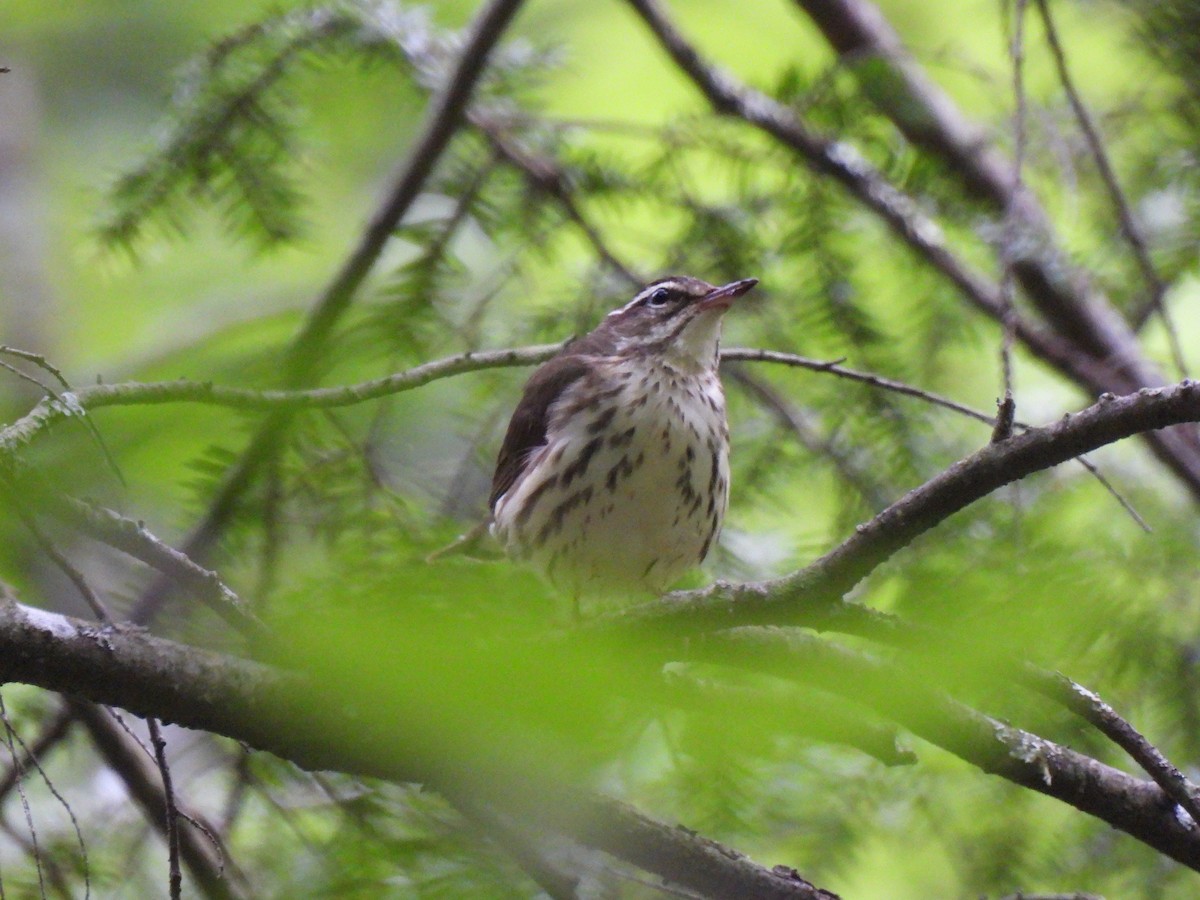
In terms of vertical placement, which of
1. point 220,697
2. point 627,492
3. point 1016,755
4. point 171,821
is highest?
point 627,492

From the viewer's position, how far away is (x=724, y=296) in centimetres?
376

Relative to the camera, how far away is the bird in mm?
3721

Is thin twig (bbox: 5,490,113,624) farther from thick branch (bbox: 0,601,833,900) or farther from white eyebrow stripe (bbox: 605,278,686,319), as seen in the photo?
white eyebrow stripe (bbox: 605,278,686,319)

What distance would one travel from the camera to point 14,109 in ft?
19.9

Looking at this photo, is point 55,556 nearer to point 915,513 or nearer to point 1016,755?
point 915,513

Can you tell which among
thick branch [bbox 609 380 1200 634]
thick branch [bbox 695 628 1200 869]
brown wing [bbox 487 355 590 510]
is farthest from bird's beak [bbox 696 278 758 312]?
thick branch [bbox 609 380 1200 634]

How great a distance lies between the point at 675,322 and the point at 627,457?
0.53m

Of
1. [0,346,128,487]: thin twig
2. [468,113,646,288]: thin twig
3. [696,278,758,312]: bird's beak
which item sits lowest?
[0,346,128,487]: thin twig

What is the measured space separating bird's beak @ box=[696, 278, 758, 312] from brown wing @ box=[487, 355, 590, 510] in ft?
1.38

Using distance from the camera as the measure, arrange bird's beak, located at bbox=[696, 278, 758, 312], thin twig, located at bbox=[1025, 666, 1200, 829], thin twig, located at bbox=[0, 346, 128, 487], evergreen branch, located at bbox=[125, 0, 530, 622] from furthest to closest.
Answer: bird's beak, located at bbox=[696, 278, 758, 312] → evergreen branch, located at bbox=[125, 0, 530, 622] → thin twig, located at bbox=[1025, 666, 1200, 829] → thin twig, located at bbox=[0, 346, 128, 487]

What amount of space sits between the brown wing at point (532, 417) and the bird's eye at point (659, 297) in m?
0.28

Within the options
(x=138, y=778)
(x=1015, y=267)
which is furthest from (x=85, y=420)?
(x=1015, y=267)

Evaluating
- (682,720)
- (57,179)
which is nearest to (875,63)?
(682,720)

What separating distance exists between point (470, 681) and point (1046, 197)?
4143 millimetres
